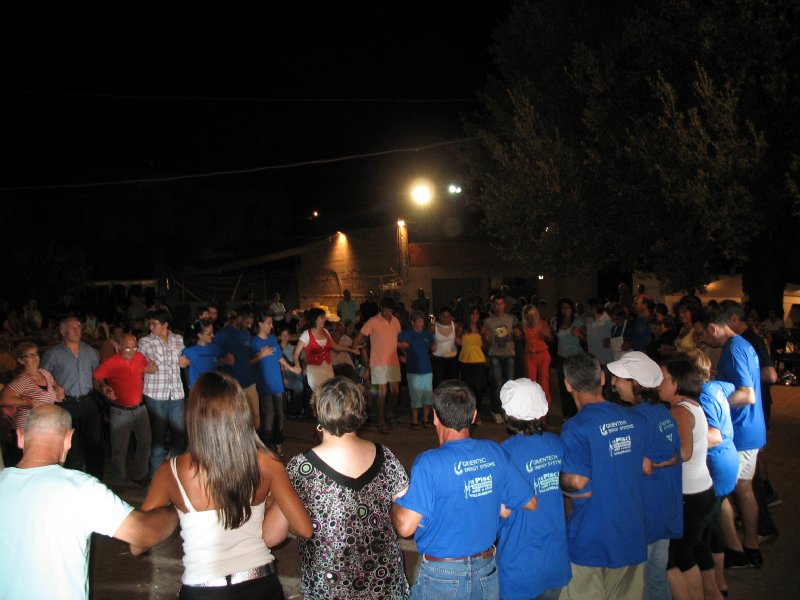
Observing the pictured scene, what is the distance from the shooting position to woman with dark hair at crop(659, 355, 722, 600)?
438cm

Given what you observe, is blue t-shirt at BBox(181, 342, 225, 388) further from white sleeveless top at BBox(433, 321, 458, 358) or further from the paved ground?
white sleeveless top at BBox(433, 321, 458, 358)

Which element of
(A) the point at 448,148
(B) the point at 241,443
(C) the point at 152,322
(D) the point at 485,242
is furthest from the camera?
(A) the point at 448,148

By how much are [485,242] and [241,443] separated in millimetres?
21379

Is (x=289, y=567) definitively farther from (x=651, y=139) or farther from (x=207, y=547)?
(x=651, y=139)

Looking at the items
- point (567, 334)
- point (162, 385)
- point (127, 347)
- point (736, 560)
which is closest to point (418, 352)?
point (567, 334)

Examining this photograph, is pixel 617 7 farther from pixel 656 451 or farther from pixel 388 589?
pixel 388 589

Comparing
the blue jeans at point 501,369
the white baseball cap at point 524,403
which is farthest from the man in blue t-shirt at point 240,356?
the white baseball cap at point 524,403

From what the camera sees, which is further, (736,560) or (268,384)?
(268,384)

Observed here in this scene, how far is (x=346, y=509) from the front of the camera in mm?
3234

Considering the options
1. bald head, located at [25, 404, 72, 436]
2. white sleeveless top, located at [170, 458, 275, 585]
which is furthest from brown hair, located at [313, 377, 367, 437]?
bald head, located at [25, 404, 72, 436]

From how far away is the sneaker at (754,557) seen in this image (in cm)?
534

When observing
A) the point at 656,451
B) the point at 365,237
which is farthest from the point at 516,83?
the point at 656,451

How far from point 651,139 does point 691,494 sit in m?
9.14

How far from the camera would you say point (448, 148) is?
28.4 metres
